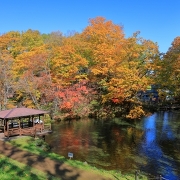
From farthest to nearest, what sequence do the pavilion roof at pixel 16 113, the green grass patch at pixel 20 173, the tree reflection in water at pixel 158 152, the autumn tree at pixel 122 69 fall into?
1. the autumn tree at pixel 122 69
2. the pavilion roof at pixel 16 113
3. the tree reflection in water at pixel 158 152
4. the green grass patch at pixel 20 173

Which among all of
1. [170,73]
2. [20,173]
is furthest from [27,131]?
[170,73]

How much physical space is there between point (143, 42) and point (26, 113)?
21.0m

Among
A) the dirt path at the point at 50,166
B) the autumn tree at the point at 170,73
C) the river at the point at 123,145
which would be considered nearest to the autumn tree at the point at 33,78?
the river at the point at 123,145

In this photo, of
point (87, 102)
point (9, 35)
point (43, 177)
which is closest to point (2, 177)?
point (43, 177)

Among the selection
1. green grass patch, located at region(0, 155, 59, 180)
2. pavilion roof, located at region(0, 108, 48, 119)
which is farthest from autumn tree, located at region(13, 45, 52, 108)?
green grass patch, located at region(0, 155, 59, 180)

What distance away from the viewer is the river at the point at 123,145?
53.7 ft

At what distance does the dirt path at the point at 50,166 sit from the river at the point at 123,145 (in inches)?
158

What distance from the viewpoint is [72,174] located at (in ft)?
38.4

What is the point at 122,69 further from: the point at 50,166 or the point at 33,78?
the point at 50,166

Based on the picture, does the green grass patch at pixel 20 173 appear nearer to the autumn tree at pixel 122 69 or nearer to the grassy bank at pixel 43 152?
the grassy bank at pixel 43 152

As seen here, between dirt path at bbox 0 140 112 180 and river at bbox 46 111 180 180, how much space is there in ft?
13.1

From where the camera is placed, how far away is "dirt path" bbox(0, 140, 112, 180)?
11523mm

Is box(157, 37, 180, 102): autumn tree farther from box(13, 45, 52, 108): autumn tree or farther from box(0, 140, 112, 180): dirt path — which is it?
box(0, 140, 112, 180): dirt path

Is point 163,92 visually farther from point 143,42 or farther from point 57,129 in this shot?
point 57,129
